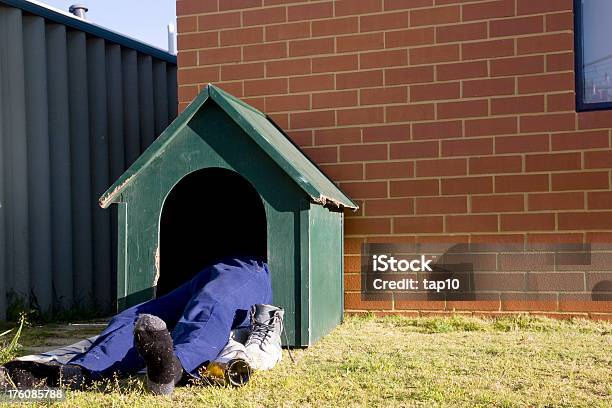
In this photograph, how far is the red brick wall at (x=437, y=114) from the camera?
19.4 feet

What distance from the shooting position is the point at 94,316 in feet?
24.2

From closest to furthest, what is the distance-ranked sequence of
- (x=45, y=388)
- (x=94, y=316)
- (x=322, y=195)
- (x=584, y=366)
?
(x=45, y=388), (x=584, y=366), (x=322, y=195), (x=94, y=316)

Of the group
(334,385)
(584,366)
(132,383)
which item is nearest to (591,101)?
(584,366)

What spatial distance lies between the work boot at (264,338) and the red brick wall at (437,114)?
2086 millimetres

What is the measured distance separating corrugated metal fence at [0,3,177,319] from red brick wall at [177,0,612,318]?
1799mm

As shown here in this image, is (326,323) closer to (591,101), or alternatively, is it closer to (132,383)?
(132,383)

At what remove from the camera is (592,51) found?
597 cm

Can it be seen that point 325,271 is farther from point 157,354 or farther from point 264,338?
point 157,354

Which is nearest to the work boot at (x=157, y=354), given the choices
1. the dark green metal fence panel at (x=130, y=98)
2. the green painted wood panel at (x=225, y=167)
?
the green painted wood panel at (x=225, y=167)

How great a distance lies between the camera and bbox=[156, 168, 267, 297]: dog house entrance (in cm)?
607

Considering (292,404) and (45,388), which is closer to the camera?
(292,404)

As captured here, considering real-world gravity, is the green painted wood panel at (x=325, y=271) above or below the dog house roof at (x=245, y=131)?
below

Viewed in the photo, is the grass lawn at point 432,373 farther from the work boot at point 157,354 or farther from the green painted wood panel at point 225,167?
the green painted wood panel at point 225,167

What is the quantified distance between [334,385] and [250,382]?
43 centimetres
